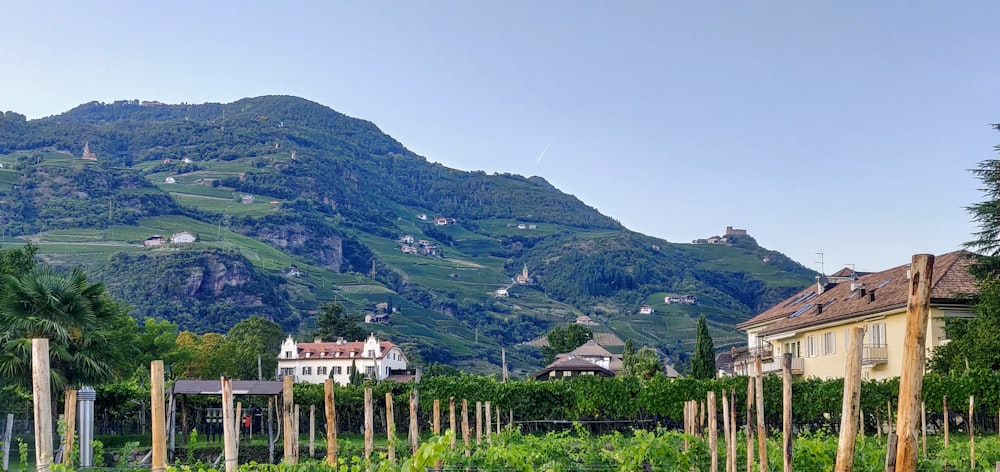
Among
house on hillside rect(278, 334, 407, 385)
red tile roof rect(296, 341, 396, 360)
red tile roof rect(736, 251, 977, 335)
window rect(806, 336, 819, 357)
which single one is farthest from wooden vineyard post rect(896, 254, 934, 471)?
red tile roof rect(296, 341, 396, 360)

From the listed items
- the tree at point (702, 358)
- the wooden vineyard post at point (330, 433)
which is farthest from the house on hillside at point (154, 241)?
the wooden vineyard post at point (330, 433)

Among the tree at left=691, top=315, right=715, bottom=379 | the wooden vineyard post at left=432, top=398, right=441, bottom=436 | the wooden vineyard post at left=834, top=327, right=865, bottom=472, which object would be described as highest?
the wooden vineyard post at left=834, top=327, right=865, bottom=472

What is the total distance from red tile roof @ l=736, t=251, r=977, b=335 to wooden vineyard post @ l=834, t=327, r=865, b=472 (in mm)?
32737

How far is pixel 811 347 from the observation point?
151ft

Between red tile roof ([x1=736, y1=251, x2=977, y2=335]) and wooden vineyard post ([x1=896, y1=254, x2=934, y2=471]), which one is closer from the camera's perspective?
wooden vineyard post ([x1=896, y1=254, x2=934, y2=471])

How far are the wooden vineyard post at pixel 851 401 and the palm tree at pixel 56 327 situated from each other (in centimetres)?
2125

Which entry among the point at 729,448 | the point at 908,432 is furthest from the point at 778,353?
the point at 908,432

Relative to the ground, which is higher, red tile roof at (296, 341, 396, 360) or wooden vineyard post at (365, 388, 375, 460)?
wooden vineyard post at (365, 388, 375, 460)

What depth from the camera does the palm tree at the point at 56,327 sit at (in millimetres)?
23828

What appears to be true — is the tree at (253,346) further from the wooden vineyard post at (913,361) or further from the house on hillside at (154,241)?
the house on hillside at (154,241)

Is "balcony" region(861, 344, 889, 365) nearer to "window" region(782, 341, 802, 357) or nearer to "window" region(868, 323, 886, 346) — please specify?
"window" region(868, 323, 886, 346)

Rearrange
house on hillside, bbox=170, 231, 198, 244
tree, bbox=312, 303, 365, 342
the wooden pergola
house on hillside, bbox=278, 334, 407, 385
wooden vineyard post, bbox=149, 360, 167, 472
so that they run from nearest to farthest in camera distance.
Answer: wooden vineyard post, bbox=149, 360, 167, 472, the wooden pergola, house on hillside, bbox=278, 334, 407, 385, tree, bbox=312, 303, 365, 342, house on hillside, bbox=170, 231, 198, 244

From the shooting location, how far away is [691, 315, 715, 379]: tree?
5931 centimetres

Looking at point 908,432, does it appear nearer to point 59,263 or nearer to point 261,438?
point 261,438
